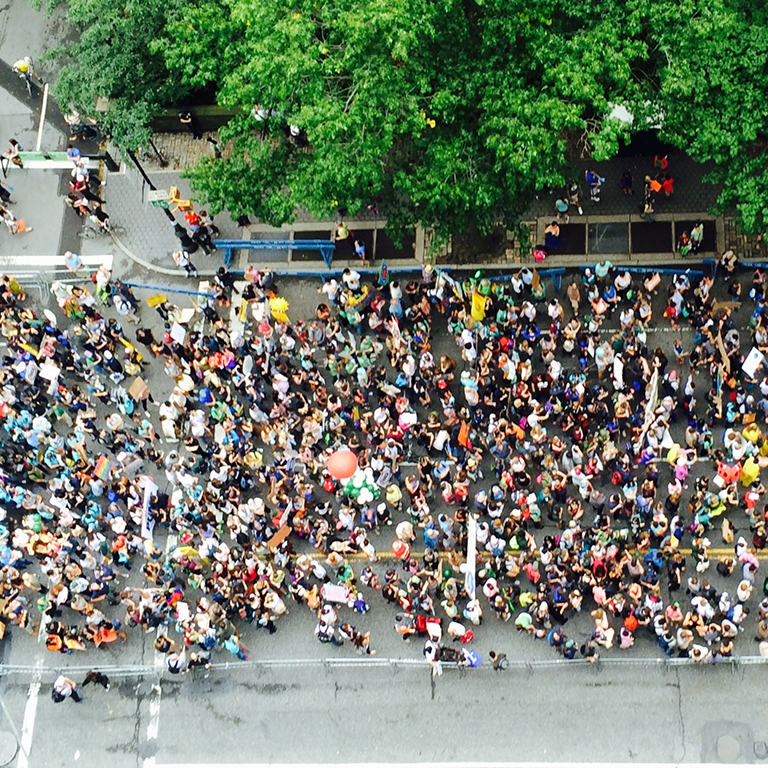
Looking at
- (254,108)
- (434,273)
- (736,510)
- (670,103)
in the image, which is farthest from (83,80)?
(736,510)

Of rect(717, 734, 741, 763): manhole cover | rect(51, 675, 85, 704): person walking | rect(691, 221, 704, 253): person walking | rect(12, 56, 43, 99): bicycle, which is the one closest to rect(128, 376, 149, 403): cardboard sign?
rect(51, 675, 85, 704): person walking

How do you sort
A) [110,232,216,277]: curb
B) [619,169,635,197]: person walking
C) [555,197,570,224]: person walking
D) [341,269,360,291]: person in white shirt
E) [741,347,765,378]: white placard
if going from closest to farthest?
[741,347,765,378]: white placard
[341,269,360,291]: person in white shirt
[555,197,570,224]: person walking
[619,169,635,197]: person walking
[110,232,216,277]: curb

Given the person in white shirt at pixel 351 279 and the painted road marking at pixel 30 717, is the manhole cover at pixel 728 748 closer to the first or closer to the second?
the person in white shirt at pixel 351 279

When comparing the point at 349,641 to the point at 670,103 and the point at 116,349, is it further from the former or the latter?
the point at 670,103

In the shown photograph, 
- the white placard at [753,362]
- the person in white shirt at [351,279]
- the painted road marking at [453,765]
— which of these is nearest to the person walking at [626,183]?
the white placard at [753,362]

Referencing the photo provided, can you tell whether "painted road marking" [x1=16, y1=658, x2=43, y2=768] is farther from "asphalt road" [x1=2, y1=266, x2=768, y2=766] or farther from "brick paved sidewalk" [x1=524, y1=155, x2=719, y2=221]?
"brick paved sidewalk" [x1=524, y1=155, x2=719, y2=221]

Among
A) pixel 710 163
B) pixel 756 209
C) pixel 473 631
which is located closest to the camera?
pixel 756 209

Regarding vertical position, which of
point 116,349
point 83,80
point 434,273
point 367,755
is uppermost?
point 83,80
